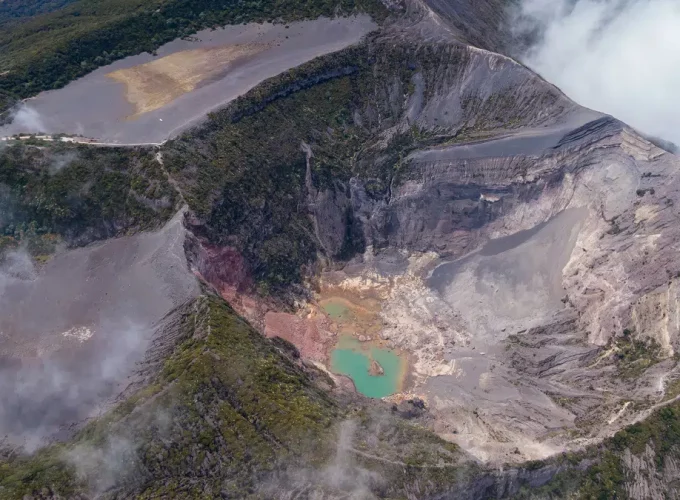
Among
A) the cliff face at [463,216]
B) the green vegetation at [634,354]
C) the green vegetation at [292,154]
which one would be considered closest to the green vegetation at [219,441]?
the cliff face at [463,216]

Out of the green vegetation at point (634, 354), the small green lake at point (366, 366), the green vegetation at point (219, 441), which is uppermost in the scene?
the green vegetation at point (634, 354)

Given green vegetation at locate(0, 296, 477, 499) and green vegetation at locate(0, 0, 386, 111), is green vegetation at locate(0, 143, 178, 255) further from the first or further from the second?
green vegetation at locate(0, 296, 477, 499)

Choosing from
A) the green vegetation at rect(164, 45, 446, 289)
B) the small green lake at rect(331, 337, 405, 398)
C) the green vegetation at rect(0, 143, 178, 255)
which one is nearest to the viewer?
the green vegetation at rect(0, 143, 178, 255)

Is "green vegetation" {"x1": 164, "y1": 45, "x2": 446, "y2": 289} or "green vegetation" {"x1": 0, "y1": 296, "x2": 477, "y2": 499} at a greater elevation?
"green vegetation" {"x1": 164, "y1": 45, "x2": 446, "y2": 289}

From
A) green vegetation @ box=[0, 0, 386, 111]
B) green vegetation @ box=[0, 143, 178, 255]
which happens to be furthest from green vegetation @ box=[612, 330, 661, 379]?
green vegetation @ box=[0, 0, 386, 111]

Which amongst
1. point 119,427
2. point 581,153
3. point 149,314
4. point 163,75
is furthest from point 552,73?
point 119,427

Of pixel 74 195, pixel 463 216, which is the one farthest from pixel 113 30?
pixel 463 216

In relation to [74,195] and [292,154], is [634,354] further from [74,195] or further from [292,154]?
[74,195]

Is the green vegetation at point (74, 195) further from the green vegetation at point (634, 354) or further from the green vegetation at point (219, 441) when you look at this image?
the green vegetation at point (634, 354)
